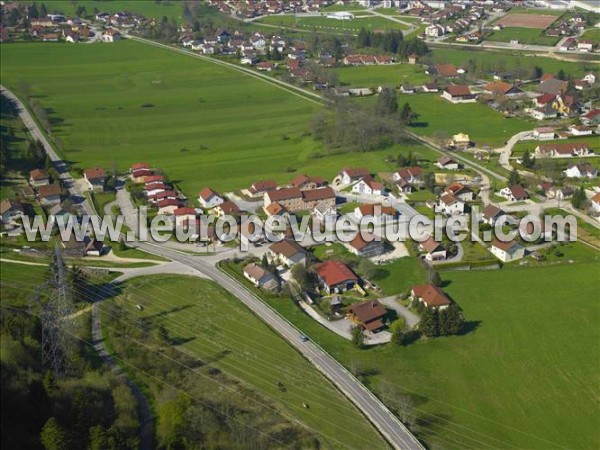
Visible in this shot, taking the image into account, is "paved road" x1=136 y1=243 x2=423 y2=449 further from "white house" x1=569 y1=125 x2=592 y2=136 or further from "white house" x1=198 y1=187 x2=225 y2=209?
"white house" x1=569 y1=125 x2=592 y2=136

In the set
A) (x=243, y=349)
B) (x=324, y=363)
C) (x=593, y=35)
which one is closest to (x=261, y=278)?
(x=243, y=349)

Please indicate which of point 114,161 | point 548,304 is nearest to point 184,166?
point 114,161

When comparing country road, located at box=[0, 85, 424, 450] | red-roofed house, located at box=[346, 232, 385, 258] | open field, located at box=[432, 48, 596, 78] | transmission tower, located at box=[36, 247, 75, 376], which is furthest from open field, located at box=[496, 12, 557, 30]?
transmission tower, located at box=[36, 247, 75, 376]

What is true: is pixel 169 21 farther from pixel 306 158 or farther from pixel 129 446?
pixel 129 446

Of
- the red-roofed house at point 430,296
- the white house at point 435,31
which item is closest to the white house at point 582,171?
the red-roofed house at point 430,296

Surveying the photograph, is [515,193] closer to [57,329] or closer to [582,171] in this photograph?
[582,171]
